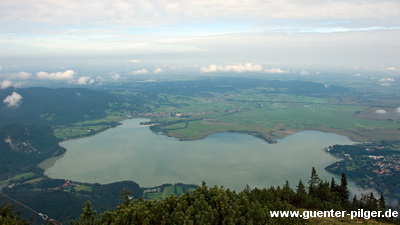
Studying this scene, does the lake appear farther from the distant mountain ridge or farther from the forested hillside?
the distant mountain ridge

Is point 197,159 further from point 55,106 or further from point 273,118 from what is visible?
point 55,106

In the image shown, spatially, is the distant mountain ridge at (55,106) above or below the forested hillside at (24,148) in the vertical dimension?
above

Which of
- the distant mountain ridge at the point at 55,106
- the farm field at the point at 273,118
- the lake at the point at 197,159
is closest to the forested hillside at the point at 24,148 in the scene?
the lake at the point at 197,159

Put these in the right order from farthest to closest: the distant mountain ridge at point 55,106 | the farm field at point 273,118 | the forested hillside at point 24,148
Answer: the distant mountain ridge at point 55,106 < the farm field at point 273,118 < the forested hillside at point 24,148

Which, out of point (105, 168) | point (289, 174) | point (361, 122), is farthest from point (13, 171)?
point (361, 122)

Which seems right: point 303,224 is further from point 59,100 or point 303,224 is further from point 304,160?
point 59,100

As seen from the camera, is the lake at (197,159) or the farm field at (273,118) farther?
the farm field at (273,118)

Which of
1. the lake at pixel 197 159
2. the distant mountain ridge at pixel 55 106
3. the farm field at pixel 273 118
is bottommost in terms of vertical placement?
the lake at pixel 197 159

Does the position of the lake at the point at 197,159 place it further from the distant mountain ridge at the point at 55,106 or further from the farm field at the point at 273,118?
the distant mountain ridge at the point at 55,106
